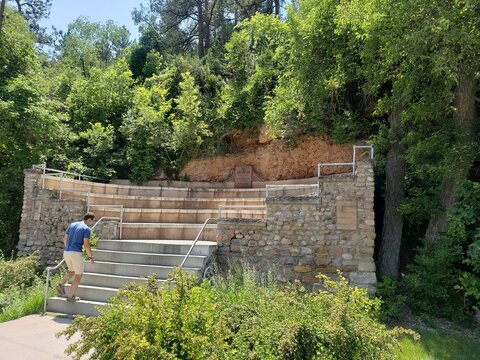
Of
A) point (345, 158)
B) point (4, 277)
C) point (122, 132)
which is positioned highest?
point (122, 132)

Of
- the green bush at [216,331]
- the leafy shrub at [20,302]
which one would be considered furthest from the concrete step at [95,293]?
the green bush at [216,331]

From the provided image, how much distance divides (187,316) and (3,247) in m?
9.27

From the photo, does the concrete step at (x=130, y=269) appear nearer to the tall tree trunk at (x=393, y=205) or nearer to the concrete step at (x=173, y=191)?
the tall tree trunk at (x=393, y=205)

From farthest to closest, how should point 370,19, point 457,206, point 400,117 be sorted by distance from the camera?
point 400,117, point 370,19, point 457,206

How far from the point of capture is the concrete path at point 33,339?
4.95 meters

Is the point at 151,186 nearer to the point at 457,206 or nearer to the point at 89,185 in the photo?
the point at 89,185

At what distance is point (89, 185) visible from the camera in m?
11.9

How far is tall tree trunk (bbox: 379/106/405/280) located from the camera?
8594 mm

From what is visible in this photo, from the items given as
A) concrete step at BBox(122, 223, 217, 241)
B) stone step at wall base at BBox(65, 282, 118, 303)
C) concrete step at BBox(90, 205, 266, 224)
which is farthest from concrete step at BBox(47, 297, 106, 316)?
concrete step at BBox(90, 205, 266, 224)

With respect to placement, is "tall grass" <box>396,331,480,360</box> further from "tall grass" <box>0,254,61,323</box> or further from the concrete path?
"tall grass" <box>0,254,61,323</box>

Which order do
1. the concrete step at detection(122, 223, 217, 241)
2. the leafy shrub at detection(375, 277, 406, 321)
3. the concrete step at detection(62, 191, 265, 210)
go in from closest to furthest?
the leafy shrub at detection(375, 277, 406, 321) < the concrete step at detection(122, 223, 217, 241) < the concrete step at detection(62, 191, 265, 210)

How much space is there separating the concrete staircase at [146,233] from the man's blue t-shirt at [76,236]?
2.84 ft

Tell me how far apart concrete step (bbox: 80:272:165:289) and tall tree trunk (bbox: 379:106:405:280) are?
16.9ft

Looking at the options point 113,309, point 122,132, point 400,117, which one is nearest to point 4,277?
point 113,309
